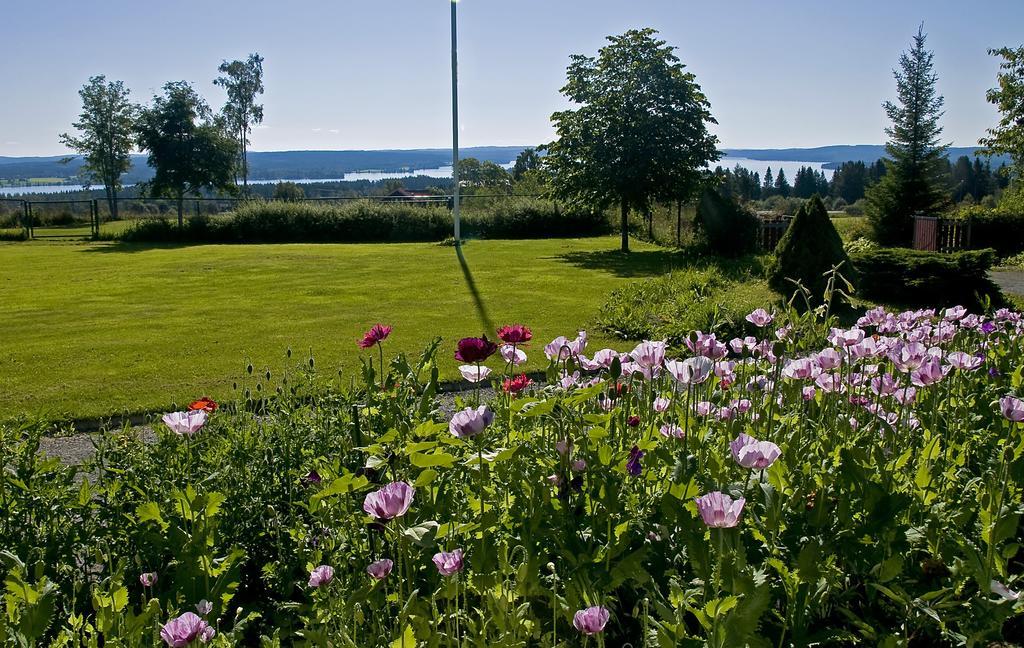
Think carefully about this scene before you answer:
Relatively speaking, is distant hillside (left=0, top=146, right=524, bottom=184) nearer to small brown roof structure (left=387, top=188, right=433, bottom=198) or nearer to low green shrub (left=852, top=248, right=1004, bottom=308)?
small brown roof structure (left=387, top=188, right=433, bottom=198)

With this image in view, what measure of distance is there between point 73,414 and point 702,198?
48.5 feet

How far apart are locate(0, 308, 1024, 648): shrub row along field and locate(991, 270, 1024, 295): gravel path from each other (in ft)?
34.9

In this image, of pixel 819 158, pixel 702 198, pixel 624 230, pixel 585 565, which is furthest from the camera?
pixel 819 158

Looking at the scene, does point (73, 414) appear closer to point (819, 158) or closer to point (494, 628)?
point (494, 628)

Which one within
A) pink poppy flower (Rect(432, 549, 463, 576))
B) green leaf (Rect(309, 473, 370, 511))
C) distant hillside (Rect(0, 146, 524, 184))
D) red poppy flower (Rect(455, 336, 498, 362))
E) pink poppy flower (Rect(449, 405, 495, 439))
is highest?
distant hillside (Rect(0, 146, 524, 184))

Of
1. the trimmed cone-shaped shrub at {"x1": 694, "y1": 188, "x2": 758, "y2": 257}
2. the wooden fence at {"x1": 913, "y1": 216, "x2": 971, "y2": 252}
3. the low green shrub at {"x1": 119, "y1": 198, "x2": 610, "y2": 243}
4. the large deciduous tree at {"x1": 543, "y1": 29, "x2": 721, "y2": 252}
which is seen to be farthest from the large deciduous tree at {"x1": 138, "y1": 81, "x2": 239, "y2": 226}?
the wooden fence at {"x1": 913, "y1": 216, "x2": 971, "y2": 252}

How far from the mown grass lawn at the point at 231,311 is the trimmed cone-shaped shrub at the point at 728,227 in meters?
1.18

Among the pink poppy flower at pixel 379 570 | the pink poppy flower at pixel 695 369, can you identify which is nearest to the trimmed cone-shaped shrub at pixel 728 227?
the pink poppy flower at pixel 695 369

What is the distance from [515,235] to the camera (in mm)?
26828

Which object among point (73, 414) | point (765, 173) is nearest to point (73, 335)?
point (73, 414)

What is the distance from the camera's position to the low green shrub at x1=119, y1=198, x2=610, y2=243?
1048 inches

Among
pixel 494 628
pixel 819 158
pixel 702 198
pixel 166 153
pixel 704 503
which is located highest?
pixel 819 158

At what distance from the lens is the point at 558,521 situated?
217cm

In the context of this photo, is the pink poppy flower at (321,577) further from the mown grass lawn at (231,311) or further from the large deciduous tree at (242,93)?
the large deciduous tree at (242,93)
